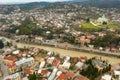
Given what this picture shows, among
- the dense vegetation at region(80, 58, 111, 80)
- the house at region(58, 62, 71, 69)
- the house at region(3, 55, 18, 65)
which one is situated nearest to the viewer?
the dense vegetation at region(80, 58, 111, 80)

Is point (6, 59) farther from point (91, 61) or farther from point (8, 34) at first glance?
point (8, 34)

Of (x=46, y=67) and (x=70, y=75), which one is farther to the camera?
(x=46, y=67)

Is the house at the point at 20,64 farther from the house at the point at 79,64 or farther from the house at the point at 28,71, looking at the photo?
the house at the point at 79,64

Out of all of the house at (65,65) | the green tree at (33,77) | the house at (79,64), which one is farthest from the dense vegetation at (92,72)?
the green tree at (33,77)

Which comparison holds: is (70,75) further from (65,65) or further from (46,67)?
(46,67)

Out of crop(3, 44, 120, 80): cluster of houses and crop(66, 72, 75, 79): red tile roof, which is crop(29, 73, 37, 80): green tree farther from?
crop(66, 72, 75, 79): red tile roof

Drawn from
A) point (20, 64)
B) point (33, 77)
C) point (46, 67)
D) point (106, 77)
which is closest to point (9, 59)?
point (20, 64)

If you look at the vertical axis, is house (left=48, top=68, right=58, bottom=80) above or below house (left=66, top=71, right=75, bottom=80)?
below

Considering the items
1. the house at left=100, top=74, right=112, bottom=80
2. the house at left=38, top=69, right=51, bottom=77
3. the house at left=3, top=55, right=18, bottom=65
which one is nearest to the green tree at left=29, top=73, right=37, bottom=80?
the house at left=38, top=69, right=51, bottom=77
